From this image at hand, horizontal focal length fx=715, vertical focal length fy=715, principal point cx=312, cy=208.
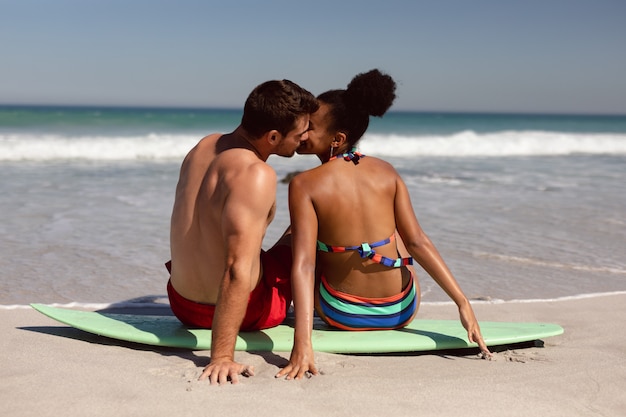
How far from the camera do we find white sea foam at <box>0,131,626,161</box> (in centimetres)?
1841

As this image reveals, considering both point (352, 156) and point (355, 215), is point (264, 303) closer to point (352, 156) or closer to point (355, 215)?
point (355, 215)

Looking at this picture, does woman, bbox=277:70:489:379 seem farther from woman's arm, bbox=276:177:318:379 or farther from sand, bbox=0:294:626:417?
sand, bbox=0:294:626:417

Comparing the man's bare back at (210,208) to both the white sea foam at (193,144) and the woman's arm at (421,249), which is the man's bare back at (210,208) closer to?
the woman's arm at (421,249)

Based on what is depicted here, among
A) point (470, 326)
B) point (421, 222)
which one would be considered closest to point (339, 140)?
point (470, 326)

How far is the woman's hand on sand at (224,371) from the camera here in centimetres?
286

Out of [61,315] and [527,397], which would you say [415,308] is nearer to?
[527,397]

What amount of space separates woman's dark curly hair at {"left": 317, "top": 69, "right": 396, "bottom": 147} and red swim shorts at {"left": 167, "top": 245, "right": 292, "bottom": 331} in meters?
0.72

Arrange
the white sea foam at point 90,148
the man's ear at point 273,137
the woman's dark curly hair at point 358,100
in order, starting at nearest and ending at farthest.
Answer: the man's ear at point 273,137, the woman's dark curly hair at point 358,100, the white sea foam at point 90,148

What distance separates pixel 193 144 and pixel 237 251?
19724 millimetres

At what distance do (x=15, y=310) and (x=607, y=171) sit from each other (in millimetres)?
13648

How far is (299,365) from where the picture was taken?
119 inches

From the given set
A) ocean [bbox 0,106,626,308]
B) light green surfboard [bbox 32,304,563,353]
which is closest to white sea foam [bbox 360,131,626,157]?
ocean [bbox 0,106,626,308]

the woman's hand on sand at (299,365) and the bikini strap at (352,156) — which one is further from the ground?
the bikini strap at (352,156)

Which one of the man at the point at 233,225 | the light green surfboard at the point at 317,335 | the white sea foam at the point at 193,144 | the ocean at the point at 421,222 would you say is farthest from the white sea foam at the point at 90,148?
the man at the point at 233,225
